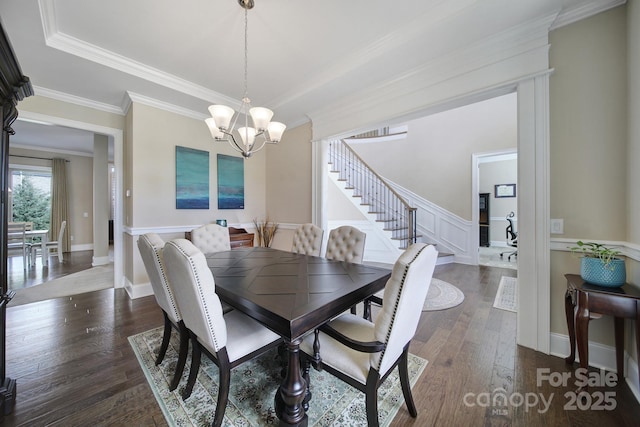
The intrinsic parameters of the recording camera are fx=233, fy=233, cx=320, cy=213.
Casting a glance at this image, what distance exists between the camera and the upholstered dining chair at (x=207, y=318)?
1.15m

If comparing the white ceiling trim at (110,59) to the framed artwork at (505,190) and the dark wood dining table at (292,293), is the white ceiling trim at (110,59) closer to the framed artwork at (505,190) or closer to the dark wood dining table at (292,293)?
the dark wood dining table at (292,293)

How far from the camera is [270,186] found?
4.56 m

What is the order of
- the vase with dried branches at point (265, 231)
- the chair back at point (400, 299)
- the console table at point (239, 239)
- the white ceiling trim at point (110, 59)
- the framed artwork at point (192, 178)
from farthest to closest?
the vase with dried branches at point (265, 231) → the console table at point (239, 239) → the framed artwork at point (192, 178) → the white ceiling trim at point (110, 59) → the chair back at point (400, 299)

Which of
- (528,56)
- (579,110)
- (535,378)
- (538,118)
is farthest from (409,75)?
(535,378)

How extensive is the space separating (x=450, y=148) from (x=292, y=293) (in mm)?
5435

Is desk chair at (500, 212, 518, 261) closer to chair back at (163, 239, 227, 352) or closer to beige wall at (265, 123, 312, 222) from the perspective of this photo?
beige wall at (265, 123, 312, 222)

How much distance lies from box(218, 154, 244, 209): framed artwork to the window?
582 cm

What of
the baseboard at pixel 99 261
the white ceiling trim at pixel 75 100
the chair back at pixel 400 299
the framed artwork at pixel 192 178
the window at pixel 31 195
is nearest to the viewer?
the chair back at pixel 400 299

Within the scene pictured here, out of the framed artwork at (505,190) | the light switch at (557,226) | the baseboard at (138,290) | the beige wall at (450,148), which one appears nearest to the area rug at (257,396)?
the light switch at (557,226)

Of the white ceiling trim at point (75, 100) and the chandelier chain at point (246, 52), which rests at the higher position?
the chandelier chain at point (246, 52)

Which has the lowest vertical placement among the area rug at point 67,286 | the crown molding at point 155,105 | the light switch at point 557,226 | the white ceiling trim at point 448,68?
the area rug at point 67,286

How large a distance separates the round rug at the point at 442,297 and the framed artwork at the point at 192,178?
11.7 ft

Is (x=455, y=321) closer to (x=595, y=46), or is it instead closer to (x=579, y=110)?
(x=579, y=110)

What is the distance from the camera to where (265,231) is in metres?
4.30
